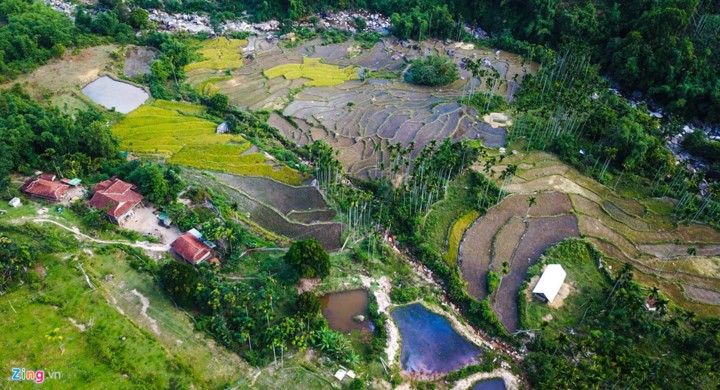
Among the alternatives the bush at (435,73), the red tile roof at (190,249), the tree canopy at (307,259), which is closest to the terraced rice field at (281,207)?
the tree canopy at (307,259)

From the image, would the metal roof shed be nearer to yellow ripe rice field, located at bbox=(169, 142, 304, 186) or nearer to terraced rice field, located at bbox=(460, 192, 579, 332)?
terraced rice field, located at bbox=(460, 192, 579, 332)

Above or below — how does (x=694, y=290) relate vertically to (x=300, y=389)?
above

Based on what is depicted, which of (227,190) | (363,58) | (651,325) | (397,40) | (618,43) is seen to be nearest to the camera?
(651,325)

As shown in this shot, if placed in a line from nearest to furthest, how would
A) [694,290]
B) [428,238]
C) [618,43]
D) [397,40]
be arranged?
[694,290], [428,238], [618,43], [397,40]

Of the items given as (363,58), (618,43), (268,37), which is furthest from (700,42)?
(268,37)

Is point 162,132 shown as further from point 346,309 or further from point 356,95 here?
point 346,309

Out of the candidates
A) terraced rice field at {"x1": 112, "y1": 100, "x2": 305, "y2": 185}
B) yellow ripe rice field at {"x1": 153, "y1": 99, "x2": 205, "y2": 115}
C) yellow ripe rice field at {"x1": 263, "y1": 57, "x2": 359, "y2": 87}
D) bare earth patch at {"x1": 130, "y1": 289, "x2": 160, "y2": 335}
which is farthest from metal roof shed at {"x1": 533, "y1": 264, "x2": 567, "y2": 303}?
yellow ripe rice field at {"x1": 153, "y1": 99, "x2": 205, "y2": 115}

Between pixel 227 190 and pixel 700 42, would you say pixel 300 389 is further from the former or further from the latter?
pixel 700 42
